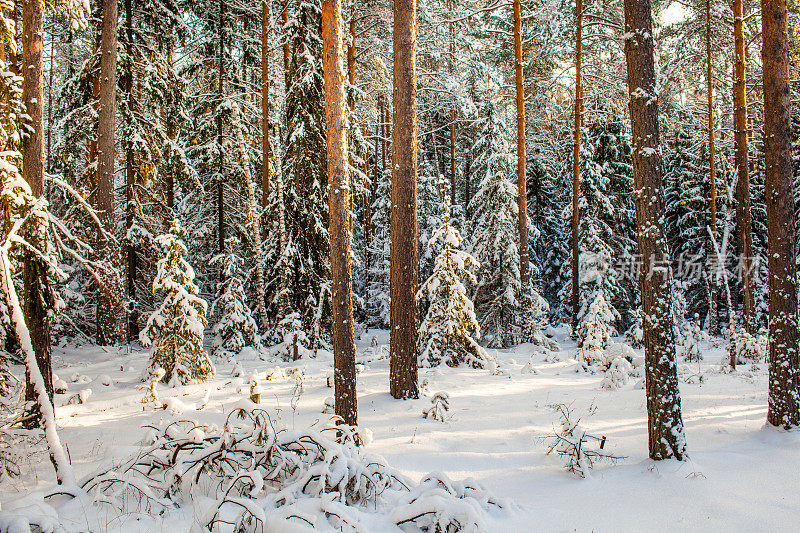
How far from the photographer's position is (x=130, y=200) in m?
13.3

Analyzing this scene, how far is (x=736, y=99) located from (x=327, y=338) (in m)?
12.1

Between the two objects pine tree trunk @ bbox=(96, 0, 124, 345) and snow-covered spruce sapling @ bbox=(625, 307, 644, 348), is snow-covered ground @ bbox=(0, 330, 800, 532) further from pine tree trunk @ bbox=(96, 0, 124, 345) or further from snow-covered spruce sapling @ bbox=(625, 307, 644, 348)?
snow-covered spruce sapling @ bbox=(625, 307, 644, 348)

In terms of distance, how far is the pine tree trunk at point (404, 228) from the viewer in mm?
7266

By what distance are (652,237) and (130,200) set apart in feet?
44.7

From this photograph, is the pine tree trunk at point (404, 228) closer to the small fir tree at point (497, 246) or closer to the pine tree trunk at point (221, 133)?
the small fir tree at point (497, 246)

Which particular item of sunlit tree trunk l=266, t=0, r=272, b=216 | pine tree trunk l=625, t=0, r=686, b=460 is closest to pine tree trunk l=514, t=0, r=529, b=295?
sunlit tree trunk l=266, t=0, r=272, b=216

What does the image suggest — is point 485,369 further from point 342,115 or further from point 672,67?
point 672,67

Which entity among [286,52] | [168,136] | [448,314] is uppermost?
[286,52]

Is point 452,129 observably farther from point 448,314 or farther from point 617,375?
point 617,375

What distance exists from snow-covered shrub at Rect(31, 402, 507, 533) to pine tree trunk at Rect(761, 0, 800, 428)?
4256mm

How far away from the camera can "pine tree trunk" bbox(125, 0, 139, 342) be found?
12.9 meters

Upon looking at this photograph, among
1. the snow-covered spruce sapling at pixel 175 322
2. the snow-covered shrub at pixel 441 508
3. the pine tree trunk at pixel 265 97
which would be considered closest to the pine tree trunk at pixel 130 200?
the pine tree trunk at pixel 265 97

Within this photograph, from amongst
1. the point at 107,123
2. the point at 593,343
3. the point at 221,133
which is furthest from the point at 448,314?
the point at 221,133

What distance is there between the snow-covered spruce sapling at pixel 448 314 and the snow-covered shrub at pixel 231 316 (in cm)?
571
